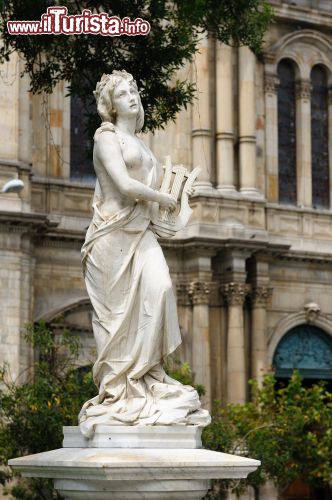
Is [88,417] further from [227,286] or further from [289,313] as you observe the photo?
[289,313]

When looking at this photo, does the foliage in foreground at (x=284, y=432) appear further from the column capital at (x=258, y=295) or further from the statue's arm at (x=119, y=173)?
the statue's arm at (x=119, y=173)

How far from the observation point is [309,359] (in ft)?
106

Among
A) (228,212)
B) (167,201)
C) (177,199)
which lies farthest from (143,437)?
(228,212)

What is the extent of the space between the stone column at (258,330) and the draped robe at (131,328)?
2102 centimetres

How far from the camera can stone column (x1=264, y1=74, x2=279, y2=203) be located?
32.6 m

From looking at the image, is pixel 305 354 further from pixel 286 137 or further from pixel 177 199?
pixel 177 199

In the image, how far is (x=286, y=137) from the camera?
33.2 meters

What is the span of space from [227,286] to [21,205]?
5.80 metres

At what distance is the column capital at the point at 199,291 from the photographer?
1179 inches

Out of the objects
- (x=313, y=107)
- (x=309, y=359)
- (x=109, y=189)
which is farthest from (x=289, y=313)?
(x=109, y=189)

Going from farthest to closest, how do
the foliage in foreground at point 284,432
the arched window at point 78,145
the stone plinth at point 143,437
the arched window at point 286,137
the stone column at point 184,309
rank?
the arched window at point 286,137 < the stone column at point 184,309 < the arched window at point 78,145 < the foliage in foreground at point 284,432 < the stone plinth at point 143,437

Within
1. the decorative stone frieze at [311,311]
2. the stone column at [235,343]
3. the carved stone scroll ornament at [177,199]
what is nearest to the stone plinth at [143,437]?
the carved stone scroll ornament at [177,199]

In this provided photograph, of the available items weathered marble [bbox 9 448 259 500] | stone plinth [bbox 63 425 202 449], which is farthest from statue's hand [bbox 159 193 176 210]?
weathered marble [bbox 9 448 259 500]

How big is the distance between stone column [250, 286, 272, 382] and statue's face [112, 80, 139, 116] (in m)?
20.8
